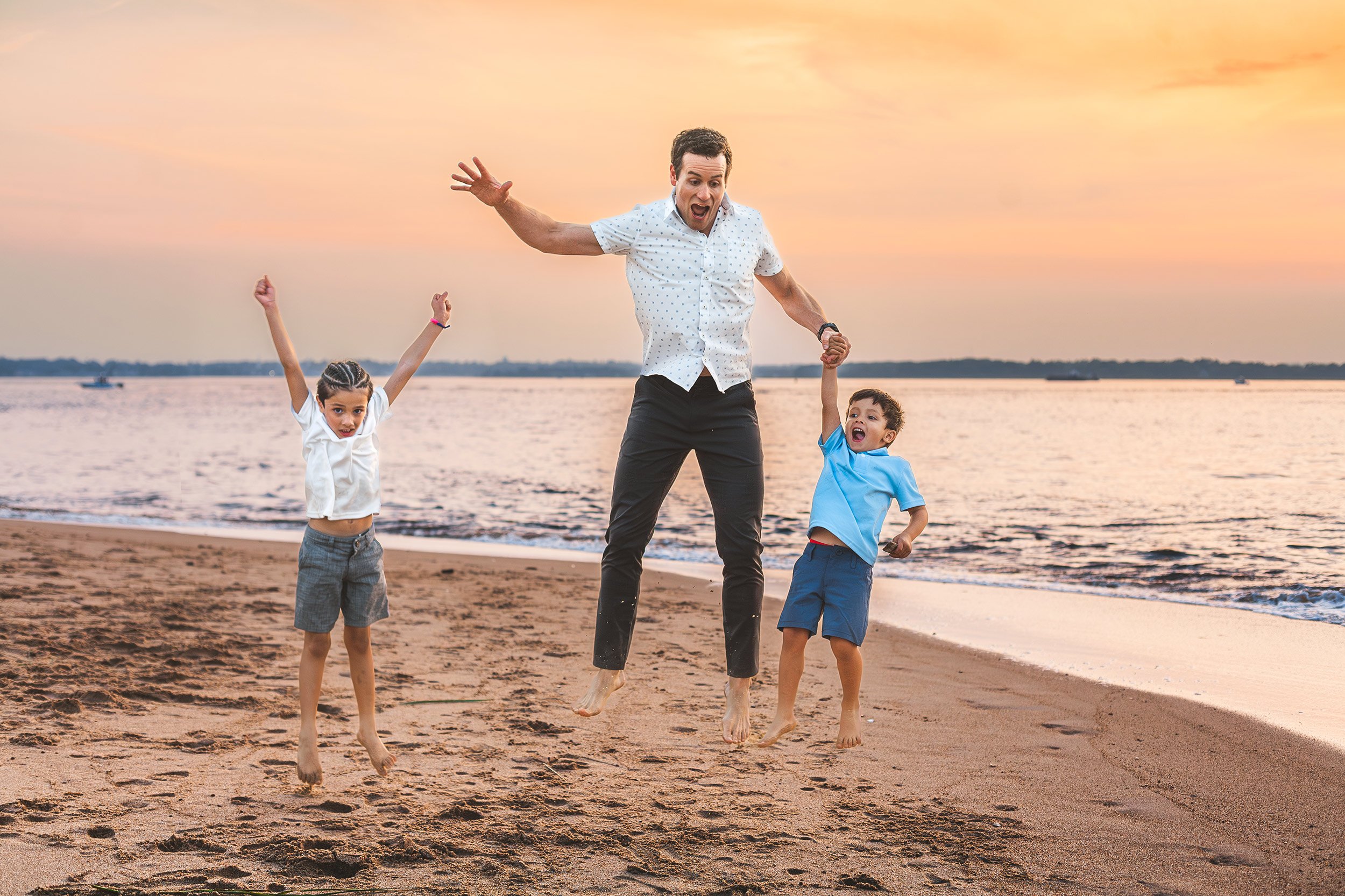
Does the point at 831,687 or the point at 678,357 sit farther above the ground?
the point at 678,357

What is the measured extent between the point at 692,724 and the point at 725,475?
9.76 feet

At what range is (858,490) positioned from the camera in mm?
4883

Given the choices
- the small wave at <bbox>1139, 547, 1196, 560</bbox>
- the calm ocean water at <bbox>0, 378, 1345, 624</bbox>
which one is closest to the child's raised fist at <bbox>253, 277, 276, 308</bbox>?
the calm ocean water at <bbox>0, 378, 1345, 624</bbox>

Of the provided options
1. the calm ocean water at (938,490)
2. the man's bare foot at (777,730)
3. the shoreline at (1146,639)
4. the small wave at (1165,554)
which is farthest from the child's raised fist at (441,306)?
the small wave at (1165,554)

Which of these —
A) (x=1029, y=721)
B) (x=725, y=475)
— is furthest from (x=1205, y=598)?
(x=725, y=475)

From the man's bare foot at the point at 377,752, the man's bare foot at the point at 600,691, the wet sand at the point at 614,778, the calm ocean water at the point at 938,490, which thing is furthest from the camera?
the calm ocean water at the point at 938,490

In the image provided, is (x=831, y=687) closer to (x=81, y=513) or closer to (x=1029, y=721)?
(x=1029, y=721)

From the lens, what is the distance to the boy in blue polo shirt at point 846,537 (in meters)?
4.84

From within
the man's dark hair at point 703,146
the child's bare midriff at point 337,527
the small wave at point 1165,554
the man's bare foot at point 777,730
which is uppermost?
the man's dark hair at point 703,146

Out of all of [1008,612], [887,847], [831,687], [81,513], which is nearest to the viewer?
[887,847]

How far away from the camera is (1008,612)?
1191 centimetres

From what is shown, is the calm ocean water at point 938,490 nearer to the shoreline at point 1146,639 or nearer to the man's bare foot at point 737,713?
the shoreline at point 1146,639

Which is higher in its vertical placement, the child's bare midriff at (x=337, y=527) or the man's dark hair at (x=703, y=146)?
the man's dark hair at (x=703, y=146)

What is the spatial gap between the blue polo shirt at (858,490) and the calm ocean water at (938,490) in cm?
939
